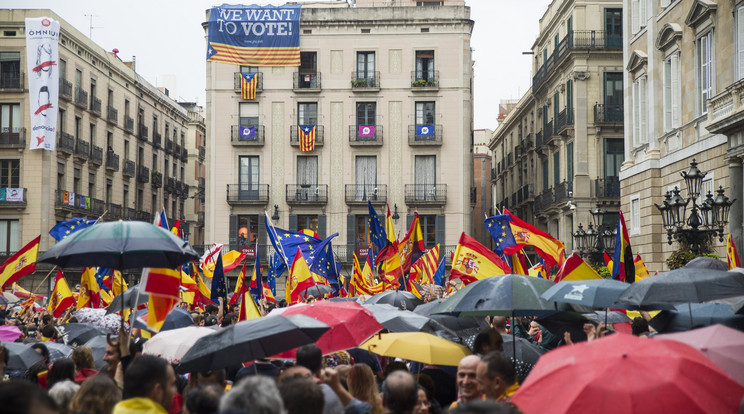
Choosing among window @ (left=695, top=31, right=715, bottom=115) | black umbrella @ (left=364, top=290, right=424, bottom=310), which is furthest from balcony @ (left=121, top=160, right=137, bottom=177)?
black umbrella @ (left=364, top=290, right=424, bottom=310)

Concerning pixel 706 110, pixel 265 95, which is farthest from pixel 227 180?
pixel 706 110

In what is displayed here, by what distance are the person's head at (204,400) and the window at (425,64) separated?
131 ft

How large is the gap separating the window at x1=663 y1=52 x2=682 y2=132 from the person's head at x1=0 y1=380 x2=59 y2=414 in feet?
73.9

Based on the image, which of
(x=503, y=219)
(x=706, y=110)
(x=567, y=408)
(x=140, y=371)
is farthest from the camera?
(x=706, y=110)

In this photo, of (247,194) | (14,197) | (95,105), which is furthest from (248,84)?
(14,197)

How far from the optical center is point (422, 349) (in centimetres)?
806

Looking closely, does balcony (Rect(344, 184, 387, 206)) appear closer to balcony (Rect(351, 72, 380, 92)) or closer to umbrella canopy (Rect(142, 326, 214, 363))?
balcony (Rect(351, 72, 380, 92))

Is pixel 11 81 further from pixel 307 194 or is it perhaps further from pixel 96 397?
pixel 96 397

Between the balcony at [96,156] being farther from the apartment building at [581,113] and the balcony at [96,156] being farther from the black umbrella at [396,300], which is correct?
the black umbrella at [396,300]

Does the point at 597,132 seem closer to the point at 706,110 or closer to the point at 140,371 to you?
the point at 706,110

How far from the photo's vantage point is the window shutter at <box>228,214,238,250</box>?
43781 millimetres

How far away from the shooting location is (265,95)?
146ft

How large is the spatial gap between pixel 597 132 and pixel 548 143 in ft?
15.6

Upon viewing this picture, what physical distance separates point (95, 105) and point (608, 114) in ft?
89.7
